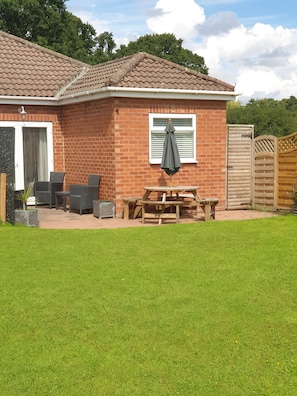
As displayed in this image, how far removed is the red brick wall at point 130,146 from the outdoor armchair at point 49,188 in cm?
47

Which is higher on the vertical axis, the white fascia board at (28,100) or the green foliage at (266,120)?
the green foliage at (266,120)

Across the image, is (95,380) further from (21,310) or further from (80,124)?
(80,124)

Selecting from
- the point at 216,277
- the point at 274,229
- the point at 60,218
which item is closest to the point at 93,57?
the point at 60,218

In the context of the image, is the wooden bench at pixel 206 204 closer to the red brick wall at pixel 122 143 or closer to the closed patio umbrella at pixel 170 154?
the closed patio umbrella at pixel 170 154

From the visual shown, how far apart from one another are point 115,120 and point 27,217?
3.59 metres

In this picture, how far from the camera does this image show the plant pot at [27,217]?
1223 cm

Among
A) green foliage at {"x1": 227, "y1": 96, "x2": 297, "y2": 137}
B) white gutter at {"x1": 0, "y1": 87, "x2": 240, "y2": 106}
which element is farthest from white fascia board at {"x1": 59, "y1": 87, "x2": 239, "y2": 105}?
green foliage at {"x1": 227, "y1": 96, "x2": 297, "y2": 137}

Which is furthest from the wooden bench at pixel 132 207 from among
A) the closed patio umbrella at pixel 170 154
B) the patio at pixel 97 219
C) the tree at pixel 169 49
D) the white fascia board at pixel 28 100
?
the tree at pixel 169 49

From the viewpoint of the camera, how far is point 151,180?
14727 mm

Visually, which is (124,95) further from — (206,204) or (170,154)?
(206,204)

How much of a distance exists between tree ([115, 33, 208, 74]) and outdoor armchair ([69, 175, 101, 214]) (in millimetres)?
42942

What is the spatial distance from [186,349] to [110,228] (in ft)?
23.4

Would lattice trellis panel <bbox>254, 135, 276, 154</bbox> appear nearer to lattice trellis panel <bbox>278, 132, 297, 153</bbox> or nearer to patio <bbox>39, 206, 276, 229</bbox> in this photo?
lattice trellis panel <bbox>278, 132, 297, 153</bbox>

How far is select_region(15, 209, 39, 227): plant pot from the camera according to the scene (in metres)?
12.2
